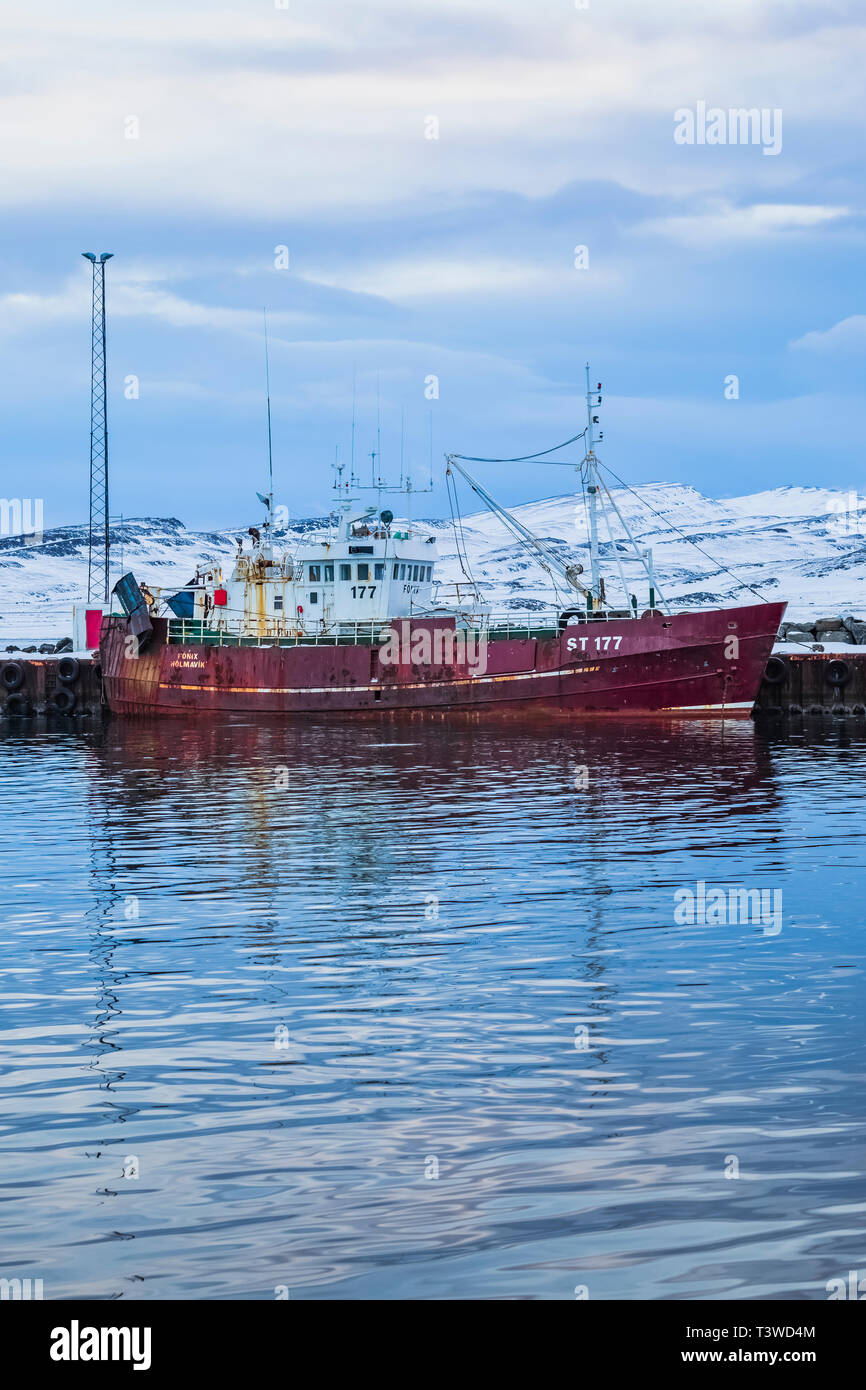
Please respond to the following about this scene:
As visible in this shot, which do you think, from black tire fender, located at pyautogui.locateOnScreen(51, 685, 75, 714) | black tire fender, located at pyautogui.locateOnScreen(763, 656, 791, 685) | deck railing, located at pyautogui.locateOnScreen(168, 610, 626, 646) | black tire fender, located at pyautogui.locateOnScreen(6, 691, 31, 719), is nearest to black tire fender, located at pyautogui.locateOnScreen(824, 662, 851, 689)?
black tire fender, located at pyautogui.locateOnScreen(763, 656, 791, 685)

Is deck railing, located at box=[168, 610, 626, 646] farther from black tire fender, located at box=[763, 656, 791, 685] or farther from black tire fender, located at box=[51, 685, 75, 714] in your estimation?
black tire fender, located at box=[51, 685, 75, 714]

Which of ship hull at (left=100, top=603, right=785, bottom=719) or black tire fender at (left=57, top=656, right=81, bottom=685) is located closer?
ship hull at (left=100, top=603, right=785, bottom=719)

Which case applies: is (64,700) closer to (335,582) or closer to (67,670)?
(67,670)

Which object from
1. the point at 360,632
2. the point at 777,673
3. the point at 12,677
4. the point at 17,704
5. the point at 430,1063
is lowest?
the point at 430,1063

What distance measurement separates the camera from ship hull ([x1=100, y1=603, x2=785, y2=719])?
5197cm

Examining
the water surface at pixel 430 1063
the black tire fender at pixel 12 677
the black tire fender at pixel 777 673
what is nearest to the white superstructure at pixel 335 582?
the black tire fender at pixel 12 677

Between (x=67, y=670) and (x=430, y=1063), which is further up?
(x=67, y=670)

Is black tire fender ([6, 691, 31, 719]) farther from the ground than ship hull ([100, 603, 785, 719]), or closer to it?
closer to it

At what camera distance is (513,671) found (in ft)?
176

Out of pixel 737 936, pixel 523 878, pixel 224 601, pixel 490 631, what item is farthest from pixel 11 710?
pixel 737 936

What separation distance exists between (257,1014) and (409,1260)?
5.48 meters

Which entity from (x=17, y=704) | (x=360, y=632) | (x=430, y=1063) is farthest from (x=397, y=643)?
(x=430, y=1063)

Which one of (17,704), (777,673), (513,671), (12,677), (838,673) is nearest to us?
(513,671)

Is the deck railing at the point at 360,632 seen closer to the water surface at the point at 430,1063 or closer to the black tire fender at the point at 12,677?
the black tire fender at the point at 12,677
